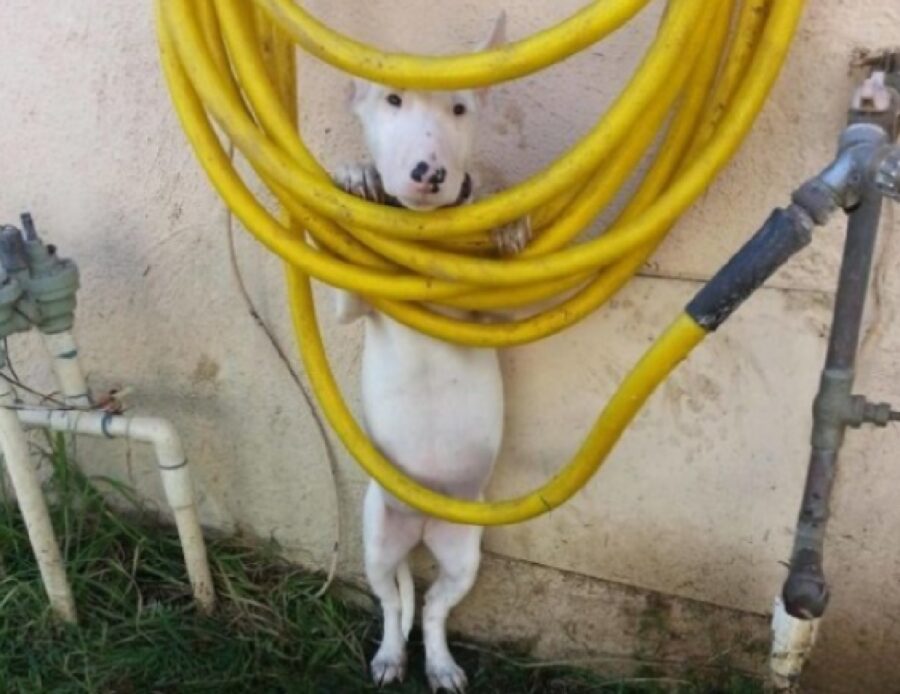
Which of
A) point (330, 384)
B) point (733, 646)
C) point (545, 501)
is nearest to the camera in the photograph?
point (545, 501)

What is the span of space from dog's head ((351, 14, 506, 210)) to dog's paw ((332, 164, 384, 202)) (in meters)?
0.02

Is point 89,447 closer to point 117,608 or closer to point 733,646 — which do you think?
point 117,608

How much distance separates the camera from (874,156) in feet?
4.62

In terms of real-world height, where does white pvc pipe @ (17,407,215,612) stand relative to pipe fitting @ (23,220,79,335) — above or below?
below

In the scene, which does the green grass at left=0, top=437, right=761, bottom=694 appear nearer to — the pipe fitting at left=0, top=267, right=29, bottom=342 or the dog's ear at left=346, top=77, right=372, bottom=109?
the pipe fitting at left=0, top=267, right=29, bottom=342

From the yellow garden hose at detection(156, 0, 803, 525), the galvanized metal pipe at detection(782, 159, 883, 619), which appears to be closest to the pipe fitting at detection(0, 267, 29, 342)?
the yellow garden hose at detection(156, 0, 803, 525)

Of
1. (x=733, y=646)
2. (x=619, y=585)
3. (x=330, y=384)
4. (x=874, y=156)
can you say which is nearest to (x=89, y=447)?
(x=330, y=384)

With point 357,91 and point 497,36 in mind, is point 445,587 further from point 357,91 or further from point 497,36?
point 497,36

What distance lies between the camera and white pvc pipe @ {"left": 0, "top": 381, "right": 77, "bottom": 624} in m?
2.37

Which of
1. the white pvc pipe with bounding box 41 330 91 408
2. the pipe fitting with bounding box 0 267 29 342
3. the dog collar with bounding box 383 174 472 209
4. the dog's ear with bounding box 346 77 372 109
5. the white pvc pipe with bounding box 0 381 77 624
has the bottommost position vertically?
the white pvc pipe with bounding box 0 381 77 624

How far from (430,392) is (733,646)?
800mm

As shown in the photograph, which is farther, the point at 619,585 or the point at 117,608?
the point at 117,608

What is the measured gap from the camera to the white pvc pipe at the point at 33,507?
237 centimetres

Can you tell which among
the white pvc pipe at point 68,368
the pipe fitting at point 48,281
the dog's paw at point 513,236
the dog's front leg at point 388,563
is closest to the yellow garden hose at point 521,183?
the dog's paw at point 513,236
